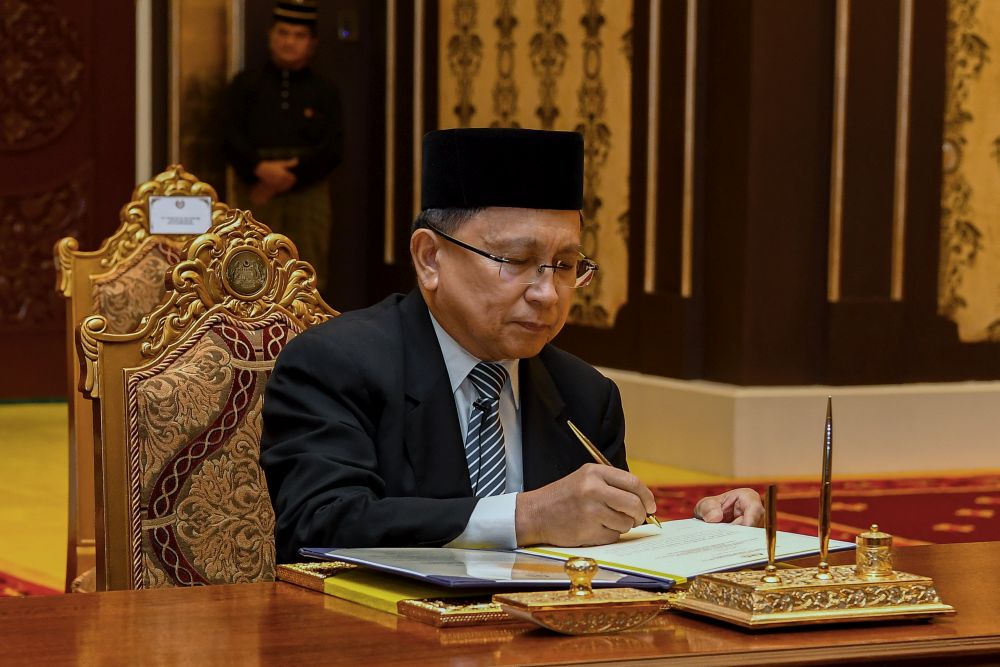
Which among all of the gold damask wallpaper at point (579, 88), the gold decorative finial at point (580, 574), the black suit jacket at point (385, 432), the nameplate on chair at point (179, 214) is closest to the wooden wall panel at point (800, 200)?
the gold damask wallpaper at point (579, 88)

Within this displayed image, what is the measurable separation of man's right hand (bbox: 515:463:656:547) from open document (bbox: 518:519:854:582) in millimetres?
16

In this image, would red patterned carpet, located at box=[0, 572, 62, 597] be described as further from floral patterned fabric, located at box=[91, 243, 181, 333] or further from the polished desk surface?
the polished desk surface

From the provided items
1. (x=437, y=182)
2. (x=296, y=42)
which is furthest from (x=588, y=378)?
(x=296, y=42)

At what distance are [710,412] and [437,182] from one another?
483 cm

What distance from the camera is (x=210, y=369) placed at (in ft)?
8.42

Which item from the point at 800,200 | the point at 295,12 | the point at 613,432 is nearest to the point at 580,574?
the point at 613,432

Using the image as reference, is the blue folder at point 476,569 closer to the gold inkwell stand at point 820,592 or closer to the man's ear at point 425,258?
the gold inkwell stand at point 820,592

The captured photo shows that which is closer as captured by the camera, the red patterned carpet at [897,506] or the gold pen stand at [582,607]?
the gold pen stand at [582,607]

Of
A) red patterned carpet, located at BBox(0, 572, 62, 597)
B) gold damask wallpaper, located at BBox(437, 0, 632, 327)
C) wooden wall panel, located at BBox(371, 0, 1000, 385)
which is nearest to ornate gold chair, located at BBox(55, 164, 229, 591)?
red patterned carpet, located at BBox(0, 572, 62, 597)

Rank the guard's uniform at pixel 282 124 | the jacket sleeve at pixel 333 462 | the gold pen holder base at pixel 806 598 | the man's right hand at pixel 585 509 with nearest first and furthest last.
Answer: the gold pen holder base at pixel 806 598, the man's right hand at pixel 585 509, the jacket sleeve at pixel 333 462, the guard's uniform at pixel 282 124

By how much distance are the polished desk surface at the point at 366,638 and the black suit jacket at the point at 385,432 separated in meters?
0.31

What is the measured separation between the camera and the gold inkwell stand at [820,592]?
1.62 meters

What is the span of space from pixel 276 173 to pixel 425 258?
7164 mm

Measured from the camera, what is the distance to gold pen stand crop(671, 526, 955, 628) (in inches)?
63.6
